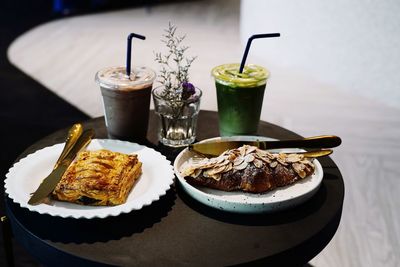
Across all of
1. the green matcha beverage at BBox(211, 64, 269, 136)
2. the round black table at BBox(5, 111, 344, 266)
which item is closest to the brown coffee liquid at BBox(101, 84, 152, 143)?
the green matcha beverage at BBox(211, 64, 269, 136)

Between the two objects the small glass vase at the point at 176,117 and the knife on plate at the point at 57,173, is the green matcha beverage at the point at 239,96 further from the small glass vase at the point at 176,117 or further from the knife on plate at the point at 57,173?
the knife on plate at the point at 57,173

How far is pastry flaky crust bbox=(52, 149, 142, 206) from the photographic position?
1036mm

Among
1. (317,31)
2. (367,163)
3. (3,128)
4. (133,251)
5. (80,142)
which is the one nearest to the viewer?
(133,251)

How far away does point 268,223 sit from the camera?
1035 mm

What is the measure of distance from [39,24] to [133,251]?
3.76 m

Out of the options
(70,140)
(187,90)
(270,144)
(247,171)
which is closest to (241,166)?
(247,171)

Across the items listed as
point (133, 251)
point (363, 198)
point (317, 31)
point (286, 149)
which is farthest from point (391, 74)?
point (133, 251)

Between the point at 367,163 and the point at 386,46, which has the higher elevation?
the point at 386,46

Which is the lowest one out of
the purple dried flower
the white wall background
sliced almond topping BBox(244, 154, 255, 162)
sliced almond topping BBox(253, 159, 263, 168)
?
the white wall background

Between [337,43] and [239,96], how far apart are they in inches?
80.7

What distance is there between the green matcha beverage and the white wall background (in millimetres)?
1851

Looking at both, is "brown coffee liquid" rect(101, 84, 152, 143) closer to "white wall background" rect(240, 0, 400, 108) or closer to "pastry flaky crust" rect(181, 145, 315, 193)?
"pastry flaky crust" rect(181, 145, 315, 193)

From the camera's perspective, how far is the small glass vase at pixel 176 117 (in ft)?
4.30

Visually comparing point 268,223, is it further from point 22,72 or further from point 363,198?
point 22,72
